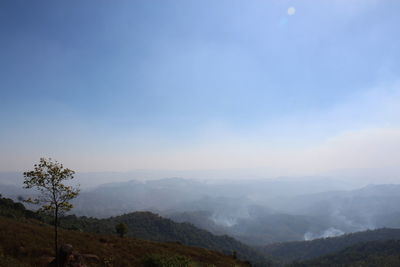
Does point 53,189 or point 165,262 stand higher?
point 53,189

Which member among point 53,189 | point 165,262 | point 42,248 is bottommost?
point 165,262

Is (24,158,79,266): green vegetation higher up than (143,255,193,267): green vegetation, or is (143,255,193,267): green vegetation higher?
(24,158,79,266): green vegetation

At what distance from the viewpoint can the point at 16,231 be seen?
1003 inches

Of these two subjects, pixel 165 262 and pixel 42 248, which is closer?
pixel 165 262

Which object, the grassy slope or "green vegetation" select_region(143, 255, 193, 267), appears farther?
the grassy slope

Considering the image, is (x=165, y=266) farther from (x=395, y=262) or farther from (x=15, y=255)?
(x=395, y=262)

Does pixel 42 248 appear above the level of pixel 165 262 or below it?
above

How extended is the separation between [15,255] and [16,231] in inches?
252

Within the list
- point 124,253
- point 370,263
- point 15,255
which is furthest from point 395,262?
point 15,255

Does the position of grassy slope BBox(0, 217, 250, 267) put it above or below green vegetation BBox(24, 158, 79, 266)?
below

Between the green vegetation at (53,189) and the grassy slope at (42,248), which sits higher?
the green vegetation at (53,189)

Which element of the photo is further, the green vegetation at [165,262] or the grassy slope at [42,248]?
the grassy slope at [42,248]

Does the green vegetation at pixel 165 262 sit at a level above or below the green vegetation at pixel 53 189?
below

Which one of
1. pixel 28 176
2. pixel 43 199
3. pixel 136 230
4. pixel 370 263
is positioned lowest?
pixel 370 263
